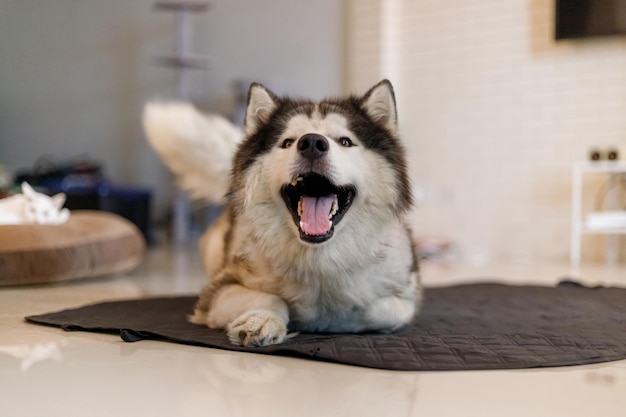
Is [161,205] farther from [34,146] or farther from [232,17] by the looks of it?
[232,17]

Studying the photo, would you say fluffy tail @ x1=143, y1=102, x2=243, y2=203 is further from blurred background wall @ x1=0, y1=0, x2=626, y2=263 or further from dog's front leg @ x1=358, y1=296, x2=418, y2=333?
blurred background wall @ x1=0, y1=0, x2=626, y2=263

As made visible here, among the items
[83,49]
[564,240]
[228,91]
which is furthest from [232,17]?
[564,240]

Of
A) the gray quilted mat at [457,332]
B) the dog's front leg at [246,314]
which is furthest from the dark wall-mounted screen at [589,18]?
the dog's front leg at [246,314]

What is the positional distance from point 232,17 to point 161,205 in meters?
2.08

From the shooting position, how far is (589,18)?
5.13 meters

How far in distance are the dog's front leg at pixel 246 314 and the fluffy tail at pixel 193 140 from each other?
1.18m

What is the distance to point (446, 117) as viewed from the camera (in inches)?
227

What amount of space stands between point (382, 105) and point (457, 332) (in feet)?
2.40

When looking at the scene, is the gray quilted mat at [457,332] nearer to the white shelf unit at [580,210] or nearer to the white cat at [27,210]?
the white cat at [27,210]

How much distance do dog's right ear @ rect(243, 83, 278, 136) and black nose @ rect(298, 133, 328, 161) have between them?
0.34 meters

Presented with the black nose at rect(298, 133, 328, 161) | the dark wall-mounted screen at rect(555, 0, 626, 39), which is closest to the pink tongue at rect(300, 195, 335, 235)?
the black nose at rect(298, 133, 328, 161)

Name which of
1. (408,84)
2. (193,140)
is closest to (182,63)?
(408,84)

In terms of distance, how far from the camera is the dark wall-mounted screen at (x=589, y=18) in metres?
5.04

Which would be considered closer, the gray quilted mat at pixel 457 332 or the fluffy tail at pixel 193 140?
the gray quilted mat at pixel 457 332
